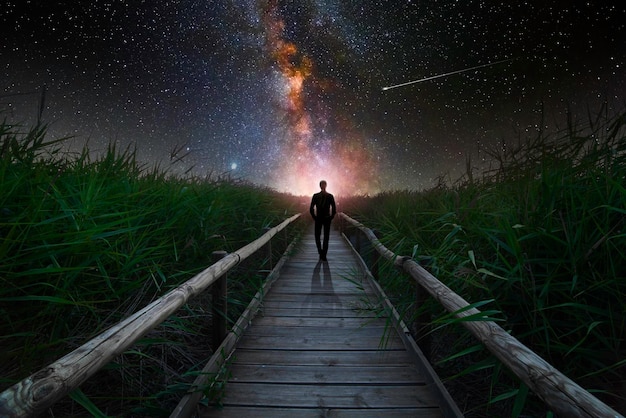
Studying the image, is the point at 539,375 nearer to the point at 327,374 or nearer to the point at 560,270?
the point at 560,270

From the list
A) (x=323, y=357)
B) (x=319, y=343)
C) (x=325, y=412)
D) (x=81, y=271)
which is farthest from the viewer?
(x=319, y=343)

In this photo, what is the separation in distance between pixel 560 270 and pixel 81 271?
280cm

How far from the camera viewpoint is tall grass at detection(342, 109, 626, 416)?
1.70 m

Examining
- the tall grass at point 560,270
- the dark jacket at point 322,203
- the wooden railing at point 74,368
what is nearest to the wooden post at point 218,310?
the wooden railing at point 74,368

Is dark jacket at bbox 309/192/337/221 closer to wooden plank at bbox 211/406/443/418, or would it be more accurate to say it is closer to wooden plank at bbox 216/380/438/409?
wooden plank at bbox 216/380/438/409

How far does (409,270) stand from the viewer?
271cm

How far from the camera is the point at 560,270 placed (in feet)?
6.53

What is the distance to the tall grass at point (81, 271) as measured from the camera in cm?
164

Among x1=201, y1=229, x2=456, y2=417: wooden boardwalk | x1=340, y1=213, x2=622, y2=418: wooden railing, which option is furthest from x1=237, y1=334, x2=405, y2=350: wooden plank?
x1=340, y1=213, x2=622, y2=418: wooden railing

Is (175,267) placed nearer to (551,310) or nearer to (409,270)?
(409,270)

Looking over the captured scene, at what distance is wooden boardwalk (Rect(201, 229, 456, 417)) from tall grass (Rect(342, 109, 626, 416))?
0.40 meters

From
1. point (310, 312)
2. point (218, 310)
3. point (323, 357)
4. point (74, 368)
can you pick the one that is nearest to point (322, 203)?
point (310, 312)

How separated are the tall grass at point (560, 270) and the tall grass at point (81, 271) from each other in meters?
1.87

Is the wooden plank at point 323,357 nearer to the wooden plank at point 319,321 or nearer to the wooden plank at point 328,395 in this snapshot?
the wooden plank at point 328,395
